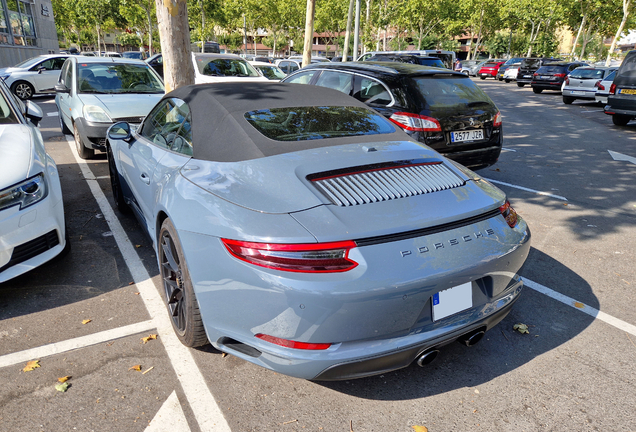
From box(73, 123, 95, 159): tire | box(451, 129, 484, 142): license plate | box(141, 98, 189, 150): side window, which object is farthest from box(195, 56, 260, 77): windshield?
box(141, 98, 189, 150): side window

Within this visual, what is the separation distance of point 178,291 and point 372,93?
395cm

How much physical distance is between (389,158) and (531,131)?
10285 mm

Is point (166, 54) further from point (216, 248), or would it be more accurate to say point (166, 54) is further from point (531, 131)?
point (531, 131)

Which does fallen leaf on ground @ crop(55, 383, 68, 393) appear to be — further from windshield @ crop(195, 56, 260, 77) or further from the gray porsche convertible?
windshield @ crop(195, 56, 260, 77)

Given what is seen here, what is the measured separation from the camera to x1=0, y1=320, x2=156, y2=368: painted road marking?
277cm

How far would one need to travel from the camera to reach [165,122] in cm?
368

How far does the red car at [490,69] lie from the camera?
37.8m

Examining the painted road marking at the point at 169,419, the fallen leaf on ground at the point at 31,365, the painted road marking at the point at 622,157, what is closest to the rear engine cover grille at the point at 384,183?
the painted road marking at the point at 169,419

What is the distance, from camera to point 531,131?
1158cm

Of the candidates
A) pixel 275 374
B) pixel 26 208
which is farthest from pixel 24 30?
pixel 275 374

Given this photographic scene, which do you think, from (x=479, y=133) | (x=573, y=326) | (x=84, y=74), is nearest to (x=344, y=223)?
(x=573, y=326)

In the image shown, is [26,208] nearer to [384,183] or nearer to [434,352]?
[384,183]

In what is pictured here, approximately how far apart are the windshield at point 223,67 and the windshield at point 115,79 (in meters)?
3.39

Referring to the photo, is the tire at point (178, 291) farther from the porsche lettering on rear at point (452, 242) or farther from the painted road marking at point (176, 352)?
the porsche lettering on rear at point (452, 242)
